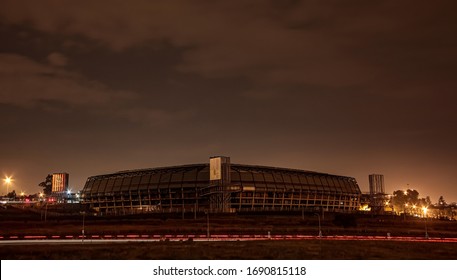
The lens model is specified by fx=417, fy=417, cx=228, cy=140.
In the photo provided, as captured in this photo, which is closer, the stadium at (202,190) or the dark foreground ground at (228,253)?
the dark foreground ground at (228,253)

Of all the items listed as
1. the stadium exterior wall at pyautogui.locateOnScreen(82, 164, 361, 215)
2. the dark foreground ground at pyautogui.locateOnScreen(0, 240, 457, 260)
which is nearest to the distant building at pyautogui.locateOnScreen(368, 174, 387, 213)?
the stadium exterior wall at pyautogui.locateOnScreen(82, 164, 361, 215)

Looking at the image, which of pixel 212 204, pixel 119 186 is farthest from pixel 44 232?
pixel 119 186

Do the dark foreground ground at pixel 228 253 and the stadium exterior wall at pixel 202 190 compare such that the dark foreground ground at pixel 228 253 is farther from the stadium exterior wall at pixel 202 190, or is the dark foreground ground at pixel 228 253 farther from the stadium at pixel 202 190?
the stadium exterior wall at pixel 202 190

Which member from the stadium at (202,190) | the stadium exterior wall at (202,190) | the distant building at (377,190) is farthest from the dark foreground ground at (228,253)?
the distant building at (377,190)

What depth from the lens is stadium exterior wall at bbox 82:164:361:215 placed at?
156375 millimetres

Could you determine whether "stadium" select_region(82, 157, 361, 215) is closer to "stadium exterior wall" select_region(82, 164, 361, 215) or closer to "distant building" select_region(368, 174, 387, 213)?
"stadium exterior wall" select_region(82, 164, 361, 215)

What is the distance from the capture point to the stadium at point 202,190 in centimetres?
15625

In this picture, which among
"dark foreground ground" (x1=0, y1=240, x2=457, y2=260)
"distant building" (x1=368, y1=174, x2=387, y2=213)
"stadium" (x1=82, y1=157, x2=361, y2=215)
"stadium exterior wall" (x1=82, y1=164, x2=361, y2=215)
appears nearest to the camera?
"dark foreground ground" (x1=0, y1=240, x2=457, y2=260)

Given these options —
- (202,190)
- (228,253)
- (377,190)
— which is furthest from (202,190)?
(228,253)

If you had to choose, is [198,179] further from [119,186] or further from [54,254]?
[54,254]

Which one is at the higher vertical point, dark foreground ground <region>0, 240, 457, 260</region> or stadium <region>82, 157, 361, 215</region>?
stadium <region>82, 157, 361, 215</region>

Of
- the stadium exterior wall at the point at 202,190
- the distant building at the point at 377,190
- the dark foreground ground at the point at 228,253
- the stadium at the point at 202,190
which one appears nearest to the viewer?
the dark foreground ground at the point at 228,253

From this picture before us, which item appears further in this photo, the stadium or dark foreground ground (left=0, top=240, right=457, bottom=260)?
the stadium
